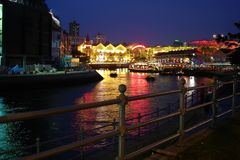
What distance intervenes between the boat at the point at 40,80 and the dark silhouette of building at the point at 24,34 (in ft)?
38.4

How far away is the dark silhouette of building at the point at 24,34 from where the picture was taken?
8306 cm

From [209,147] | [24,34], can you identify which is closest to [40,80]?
[24,34]

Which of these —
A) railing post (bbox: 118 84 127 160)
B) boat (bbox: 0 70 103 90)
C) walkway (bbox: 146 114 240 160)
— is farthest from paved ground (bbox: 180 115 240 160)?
boat (bbox: 0 70 103 90)

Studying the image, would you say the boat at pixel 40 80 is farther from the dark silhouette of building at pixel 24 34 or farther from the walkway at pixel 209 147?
the walkway at pixel 209 147

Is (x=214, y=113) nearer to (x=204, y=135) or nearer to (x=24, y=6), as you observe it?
(x=204, y=135)

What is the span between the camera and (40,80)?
2746 inches

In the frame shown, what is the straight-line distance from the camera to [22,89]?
2494 inches

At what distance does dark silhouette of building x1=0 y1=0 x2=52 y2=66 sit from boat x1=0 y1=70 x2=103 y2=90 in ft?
38.4

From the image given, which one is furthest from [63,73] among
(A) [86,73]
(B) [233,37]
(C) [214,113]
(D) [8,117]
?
(D) [8,117]

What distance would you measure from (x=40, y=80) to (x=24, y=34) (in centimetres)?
2230

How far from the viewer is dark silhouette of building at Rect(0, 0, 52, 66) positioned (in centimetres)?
8306

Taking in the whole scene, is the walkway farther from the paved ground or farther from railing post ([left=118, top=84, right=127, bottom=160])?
railing post ([left=118, top=84, right=127, bottom=160])

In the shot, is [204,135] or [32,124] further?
[32,124]

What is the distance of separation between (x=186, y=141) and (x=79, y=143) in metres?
3.99
